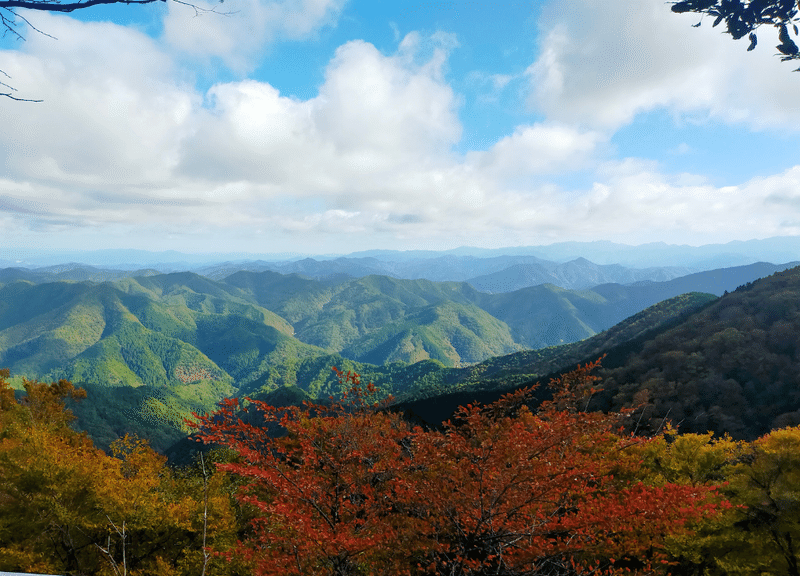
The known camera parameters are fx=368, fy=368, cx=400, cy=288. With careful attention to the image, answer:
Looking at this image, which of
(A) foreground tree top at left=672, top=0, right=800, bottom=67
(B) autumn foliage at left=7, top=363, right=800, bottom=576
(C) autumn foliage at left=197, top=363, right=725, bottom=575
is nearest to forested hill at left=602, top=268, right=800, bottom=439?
(B) autumn foliage at left=7, top=363, right=800, bottom=576

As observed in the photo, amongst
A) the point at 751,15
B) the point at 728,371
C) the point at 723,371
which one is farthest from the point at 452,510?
the point at 728,371

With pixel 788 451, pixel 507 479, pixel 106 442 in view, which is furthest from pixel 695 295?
pixel 106 442

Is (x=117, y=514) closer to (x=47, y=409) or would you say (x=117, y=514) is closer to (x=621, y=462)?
(x=621, y=462)

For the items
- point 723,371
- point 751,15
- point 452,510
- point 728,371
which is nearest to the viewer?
point 751,15

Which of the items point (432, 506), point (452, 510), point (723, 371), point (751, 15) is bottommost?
point (723, 371)

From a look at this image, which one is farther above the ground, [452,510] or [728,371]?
[452,510]

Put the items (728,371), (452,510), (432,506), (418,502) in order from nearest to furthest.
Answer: (452,510) < (432,506) < (418,502) < (728,371)

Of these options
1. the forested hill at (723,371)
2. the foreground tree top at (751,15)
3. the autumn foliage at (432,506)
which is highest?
the foreground tree top at (751,15)

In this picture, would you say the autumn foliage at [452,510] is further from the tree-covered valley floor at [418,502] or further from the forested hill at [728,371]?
the forested hill at [728,371]

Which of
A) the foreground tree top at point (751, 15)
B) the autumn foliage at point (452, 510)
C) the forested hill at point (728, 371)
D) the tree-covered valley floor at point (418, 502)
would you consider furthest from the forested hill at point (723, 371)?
the foreground tree top at point (751, 15)

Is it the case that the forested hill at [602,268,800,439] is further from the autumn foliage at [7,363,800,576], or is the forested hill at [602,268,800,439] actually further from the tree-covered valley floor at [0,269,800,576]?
the autumn foliage at [7,363,800,576]

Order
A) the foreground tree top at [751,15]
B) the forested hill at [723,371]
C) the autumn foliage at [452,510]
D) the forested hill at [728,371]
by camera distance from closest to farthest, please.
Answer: the foreground tree top at [751,15]
the autumn foliage at [452,510]
the forested hill at [723,371]
the forested hill at [728,371]

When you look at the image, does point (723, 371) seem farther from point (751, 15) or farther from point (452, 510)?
point (751, 15)
